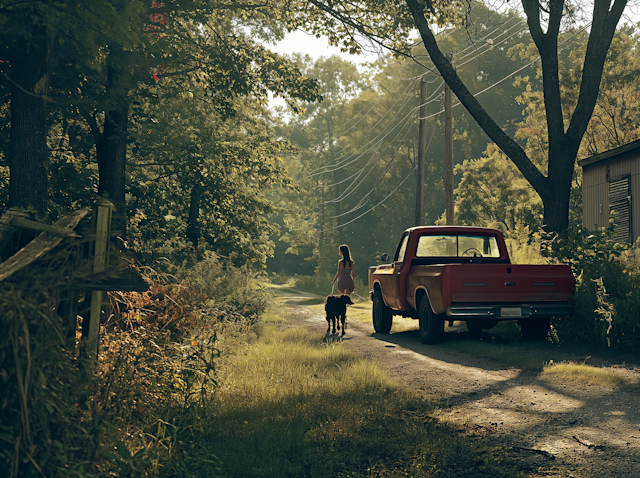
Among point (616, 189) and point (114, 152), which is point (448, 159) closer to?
point (616, 189)

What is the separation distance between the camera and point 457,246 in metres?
13.1

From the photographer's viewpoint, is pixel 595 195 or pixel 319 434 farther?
pixel 595 195

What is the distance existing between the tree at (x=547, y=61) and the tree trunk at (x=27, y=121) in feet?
23.2

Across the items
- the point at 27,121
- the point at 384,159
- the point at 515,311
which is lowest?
the point at 515,311

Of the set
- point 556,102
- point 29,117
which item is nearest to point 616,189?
point 556,102

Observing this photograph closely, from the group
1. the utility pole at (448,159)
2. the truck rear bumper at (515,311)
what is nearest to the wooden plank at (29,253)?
the truck rear bumper at (515,311)

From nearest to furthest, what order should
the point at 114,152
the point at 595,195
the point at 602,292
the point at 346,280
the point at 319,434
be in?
the point at 319,434, the point at 602,292, the point at 114,152, the point at 346,280, the point at 595,195

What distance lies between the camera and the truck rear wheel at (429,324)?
1120 cm

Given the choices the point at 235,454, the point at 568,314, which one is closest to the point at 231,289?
the point at 568,314

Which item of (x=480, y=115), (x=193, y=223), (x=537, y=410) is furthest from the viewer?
(x=193, y=223)

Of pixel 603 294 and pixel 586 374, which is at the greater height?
pixel 603 294

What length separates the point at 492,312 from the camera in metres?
10.5

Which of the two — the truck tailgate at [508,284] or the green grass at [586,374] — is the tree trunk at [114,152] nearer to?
the truck tailgate at [508,284]

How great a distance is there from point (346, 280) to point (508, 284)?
16.8ft
